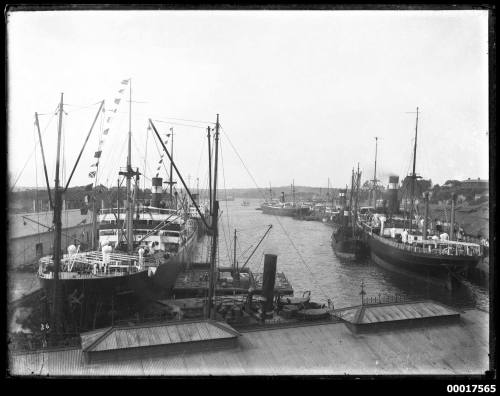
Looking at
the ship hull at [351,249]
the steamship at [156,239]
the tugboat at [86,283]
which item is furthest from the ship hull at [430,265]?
the tugboat at [86,283]

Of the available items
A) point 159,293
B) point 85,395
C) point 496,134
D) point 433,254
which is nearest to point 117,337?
point 85,395

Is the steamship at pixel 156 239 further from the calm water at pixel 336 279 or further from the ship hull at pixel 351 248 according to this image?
the ship hull at pixel 351 248

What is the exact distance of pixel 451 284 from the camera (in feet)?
145

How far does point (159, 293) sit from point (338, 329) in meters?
17.9

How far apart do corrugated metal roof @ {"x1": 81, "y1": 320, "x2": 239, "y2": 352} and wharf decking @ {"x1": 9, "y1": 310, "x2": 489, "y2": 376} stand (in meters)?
0.56

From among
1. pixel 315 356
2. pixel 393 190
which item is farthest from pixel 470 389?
pixel 393 190

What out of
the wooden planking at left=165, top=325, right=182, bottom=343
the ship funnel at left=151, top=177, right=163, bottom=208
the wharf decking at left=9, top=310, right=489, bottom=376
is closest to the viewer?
the wharf decking at left=9, top=310, right=489, bottom=376

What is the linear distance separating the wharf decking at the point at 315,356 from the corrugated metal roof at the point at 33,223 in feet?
15.9

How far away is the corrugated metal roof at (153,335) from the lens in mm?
15797

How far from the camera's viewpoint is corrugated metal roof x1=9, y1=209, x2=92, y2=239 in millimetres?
16036

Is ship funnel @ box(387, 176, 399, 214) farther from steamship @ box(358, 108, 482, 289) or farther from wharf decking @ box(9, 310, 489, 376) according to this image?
wharf decking @ box(9, 310, 489, 376)

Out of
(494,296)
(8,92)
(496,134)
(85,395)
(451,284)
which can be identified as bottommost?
(451,284)

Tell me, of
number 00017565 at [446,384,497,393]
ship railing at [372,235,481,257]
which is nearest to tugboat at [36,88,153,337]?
number 00017565 at [446,384,497,393]

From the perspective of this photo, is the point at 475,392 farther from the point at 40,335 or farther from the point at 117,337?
the point at 40,335
